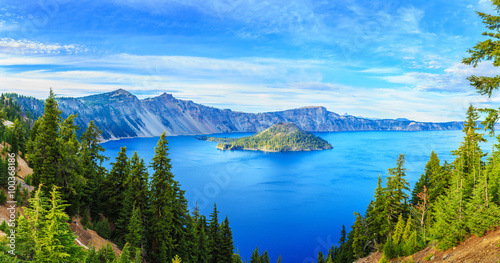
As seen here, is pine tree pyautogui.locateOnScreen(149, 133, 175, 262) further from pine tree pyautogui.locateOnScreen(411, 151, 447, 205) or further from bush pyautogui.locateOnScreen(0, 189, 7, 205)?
pine tree pyautogui.locateOnScreen(411, 151, 447, 205)

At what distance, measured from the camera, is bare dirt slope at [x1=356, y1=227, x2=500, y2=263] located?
14213 mm

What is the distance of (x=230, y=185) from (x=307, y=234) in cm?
6481

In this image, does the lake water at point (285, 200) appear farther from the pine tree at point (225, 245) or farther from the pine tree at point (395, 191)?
the pine tree at point (395, 191)

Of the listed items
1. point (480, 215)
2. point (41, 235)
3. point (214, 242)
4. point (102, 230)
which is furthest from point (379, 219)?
point (41, 235)

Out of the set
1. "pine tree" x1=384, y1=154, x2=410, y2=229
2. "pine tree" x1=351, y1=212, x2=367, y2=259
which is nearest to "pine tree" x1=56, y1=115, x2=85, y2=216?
"pine tree" x1=351, y1=212, x2=367, y2=259

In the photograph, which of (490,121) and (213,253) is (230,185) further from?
(490,121)

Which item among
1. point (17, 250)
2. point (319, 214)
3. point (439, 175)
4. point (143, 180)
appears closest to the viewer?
point (17, 250)

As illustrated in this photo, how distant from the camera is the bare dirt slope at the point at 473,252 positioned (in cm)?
1421

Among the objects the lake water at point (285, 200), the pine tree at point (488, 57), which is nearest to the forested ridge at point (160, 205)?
the pine tree at point (488, 57)

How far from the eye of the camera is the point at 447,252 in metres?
19.0

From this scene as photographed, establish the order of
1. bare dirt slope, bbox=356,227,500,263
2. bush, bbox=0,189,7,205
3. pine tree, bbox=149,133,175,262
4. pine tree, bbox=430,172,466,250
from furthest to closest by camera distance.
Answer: pine tree, bbox=149,133,175,262
bush, bbox=0,189,7,205
pine tree, bbox=430,172,466,250
bare dirt slope, bbox=356,227,500,263

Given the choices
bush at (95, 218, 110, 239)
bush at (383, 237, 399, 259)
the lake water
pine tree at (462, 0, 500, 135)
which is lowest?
the lake water

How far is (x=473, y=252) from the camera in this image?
51.5ft

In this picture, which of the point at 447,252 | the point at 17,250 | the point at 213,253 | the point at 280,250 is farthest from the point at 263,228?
the point at 17,250
